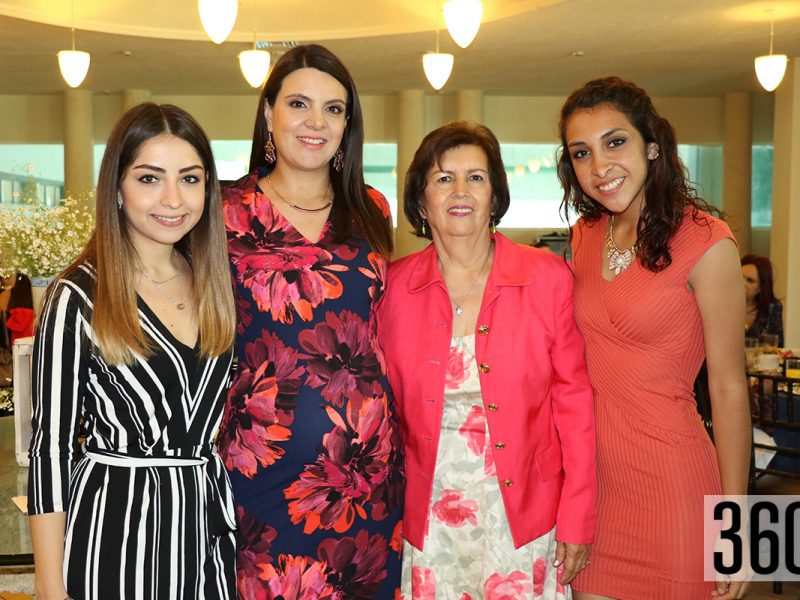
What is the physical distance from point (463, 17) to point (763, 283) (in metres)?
2.78

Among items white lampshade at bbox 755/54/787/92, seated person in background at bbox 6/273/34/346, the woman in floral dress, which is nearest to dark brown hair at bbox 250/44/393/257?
the woman in floral dress

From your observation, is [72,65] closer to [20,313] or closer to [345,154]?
[20,313]

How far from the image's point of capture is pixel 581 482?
230 centimetres

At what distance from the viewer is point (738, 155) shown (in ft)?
40.1

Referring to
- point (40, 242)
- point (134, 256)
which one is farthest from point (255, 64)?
point (134, 256)

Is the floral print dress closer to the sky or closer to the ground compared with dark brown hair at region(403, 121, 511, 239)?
closer to the ground

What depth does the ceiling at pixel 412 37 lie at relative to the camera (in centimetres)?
771

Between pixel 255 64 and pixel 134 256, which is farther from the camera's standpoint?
pixel 255 64

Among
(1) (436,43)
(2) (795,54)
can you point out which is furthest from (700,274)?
(2) (795,54)

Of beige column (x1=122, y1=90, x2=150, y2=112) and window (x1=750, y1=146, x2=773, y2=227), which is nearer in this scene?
beige column (x1=122, y1=90, x2=150, y2=112)

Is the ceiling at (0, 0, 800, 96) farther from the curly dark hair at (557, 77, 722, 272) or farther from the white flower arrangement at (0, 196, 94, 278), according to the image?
the curly dark hair at (557, 77, 722, 272)

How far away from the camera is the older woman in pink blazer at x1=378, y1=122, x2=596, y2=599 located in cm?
228

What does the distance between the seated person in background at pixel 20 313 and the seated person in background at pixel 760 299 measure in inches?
179

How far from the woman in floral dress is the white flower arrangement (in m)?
1.33
